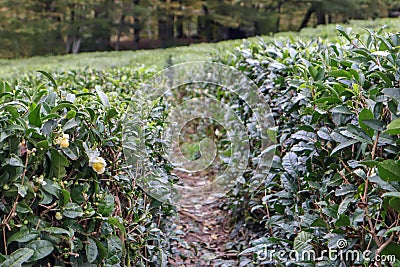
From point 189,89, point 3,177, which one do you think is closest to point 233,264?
point 3,177

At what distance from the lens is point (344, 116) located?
5.22ft

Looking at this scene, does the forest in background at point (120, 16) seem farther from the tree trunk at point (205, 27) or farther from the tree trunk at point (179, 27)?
the tree trunk at point (179, 27)

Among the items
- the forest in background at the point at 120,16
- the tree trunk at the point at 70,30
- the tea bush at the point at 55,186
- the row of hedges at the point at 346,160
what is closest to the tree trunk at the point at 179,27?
the forest in background at the point at 120,16

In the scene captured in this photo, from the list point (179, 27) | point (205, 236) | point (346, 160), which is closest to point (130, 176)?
point (346, 160)

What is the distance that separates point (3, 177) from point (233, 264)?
178cm

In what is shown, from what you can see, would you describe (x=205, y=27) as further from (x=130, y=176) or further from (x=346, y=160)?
(x=346, y=160)

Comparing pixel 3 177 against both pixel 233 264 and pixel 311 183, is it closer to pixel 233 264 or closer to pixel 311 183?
pixel 311 183

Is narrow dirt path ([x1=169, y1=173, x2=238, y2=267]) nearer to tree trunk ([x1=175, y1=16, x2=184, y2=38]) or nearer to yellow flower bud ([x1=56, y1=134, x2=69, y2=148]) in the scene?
yellow flower bud ([x1=56, y1=134, x2=69, y2=148])

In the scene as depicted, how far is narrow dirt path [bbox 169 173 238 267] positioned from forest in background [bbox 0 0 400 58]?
58.1 feet

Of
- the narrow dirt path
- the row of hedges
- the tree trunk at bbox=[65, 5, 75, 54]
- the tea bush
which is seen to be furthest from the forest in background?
the tea bush

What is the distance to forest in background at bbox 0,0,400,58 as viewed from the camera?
1997cm

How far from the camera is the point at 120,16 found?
21.5 m

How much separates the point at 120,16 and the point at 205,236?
19.8m

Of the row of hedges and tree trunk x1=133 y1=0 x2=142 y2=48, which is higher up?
tree trunk x1=133 y1=0 x2=142 y2=48
